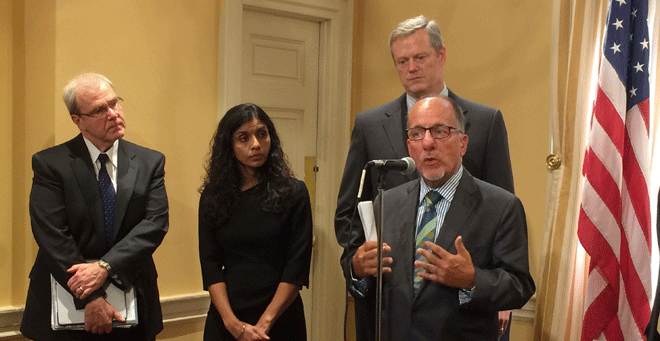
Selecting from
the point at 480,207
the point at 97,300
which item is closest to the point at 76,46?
the point at 97,300

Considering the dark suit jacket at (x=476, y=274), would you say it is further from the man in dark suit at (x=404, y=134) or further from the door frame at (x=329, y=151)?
the door frame at (x=329, y=151)

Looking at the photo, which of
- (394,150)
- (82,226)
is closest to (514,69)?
(394,150)

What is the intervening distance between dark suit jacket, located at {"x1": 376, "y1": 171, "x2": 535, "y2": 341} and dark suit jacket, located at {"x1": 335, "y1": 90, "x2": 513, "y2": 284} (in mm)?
374

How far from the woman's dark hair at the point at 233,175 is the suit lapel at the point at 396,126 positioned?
0.57 metres

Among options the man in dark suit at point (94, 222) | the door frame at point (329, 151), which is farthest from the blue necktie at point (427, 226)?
the door frame at point (329, 151)

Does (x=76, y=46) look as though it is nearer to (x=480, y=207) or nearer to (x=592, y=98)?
(x=480, y=207)

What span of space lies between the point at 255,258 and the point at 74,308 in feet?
2.44

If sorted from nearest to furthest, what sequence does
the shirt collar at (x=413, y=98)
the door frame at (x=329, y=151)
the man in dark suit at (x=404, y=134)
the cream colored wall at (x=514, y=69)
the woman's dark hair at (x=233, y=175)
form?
the man in dark suit at (x=404, y=134)
the shirt collar at (x=413, y=98)
the woman's dark hair at (x=233, y=175)
the cream colored wall at (x=514, y=69)
the door frame at (x=329, y=151)

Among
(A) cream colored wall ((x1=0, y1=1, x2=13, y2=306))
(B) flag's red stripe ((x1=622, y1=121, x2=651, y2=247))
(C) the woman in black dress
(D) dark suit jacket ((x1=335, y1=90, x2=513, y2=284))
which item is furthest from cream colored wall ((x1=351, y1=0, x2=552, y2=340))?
(A) cream colored wall ((x1=0, y1=1, x2=13, y2=306))

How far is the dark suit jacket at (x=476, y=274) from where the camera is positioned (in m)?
1.91

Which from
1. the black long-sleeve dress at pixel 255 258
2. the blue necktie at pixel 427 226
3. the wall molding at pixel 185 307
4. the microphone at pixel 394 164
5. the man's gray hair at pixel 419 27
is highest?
the man's gray hair at pixel 419 27

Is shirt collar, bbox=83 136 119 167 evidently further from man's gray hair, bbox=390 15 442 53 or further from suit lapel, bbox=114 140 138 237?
man's gray hair, bbox=390 15 442 53

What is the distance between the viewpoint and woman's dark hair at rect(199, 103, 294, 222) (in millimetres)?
2895

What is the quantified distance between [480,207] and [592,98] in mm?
1628
